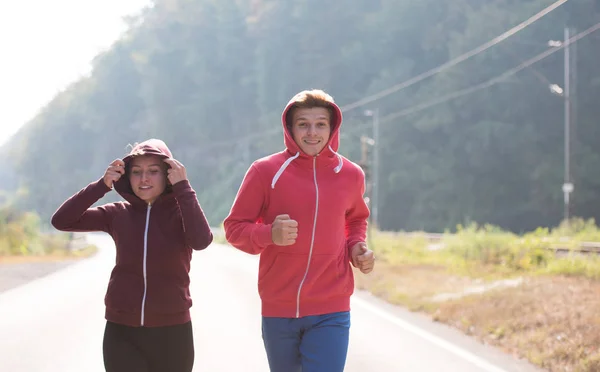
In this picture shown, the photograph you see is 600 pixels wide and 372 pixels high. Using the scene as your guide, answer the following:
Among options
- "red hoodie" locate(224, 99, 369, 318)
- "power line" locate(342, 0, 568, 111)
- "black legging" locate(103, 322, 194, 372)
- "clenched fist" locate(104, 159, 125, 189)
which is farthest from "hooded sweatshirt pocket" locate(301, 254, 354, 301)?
"power line" locate(342, 0, 568, 111)

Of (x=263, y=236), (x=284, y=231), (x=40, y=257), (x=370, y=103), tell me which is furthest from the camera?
(x=370, y=103)

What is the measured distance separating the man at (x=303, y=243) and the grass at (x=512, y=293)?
393 centimetres

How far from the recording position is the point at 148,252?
4.11m

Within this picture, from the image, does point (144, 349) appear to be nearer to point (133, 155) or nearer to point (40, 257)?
point (133, 155)

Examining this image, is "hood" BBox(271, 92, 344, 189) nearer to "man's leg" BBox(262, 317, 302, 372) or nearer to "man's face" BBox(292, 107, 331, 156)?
"man's face" BBox(292, 107, 331, 156)

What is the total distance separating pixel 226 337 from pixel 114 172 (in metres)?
5.73

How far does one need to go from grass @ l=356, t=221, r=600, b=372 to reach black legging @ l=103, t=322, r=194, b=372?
4.43 meters

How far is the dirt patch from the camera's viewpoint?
8.04 meters

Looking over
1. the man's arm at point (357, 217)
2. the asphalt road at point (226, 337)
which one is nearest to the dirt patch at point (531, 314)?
the asphalt road at point (226, 337)

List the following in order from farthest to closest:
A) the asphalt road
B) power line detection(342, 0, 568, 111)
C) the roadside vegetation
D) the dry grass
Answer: power line detection(342, 0, 568, 111) → the roadside vegetation → the dry grass → the asphalt road

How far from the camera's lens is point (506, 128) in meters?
53.8

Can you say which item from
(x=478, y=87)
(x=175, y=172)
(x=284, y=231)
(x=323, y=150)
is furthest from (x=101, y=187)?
(x=478, y=87)

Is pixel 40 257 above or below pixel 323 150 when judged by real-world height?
below

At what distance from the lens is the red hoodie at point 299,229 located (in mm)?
4176
